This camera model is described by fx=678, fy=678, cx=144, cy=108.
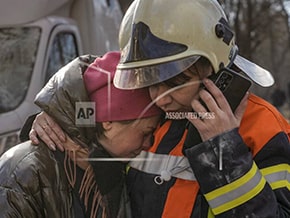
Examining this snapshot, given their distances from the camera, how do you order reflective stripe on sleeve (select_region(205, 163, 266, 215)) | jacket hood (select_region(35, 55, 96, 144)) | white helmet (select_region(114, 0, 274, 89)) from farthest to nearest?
jacket hood (select_region(35, 55, 96, 144)), white helmet (select_region(114, 0, 274, 89)), reflective stripe on sleeve (select_region(205, 163, 266, 215))

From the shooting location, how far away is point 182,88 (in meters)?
1.57

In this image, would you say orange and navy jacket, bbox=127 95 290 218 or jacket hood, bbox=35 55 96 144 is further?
jacket hood, bbox=35 55 96 144

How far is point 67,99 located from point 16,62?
251 cm

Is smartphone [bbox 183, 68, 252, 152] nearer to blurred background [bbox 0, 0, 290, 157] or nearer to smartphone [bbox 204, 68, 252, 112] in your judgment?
smartphone [bbox 204, 68, 252, 112]

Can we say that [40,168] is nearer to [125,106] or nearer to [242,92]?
[125,106]

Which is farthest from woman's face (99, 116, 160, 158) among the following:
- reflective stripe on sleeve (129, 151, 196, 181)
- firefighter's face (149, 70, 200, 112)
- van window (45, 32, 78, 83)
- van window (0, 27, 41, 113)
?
van window (45, 32, 78, 83)

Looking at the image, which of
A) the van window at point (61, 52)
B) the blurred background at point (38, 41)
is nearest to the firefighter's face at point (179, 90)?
the blurred background at point (38, 41)

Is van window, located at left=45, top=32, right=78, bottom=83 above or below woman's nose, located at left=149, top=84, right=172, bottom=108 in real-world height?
below

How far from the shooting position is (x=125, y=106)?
170 centimetres

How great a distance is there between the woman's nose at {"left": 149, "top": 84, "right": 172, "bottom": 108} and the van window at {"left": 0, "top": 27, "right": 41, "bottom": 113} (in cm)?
244

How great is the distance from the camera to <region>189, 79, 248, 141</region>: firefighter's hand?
150 cm

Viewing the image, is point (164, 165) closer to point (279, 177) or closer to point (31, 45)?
Result: point (279, 177)

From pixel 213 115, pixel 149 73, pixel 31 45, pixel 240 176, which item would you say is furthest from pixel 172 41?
pixel 31 45

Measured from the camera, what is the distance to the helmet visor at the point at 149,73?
1547 millimetres
